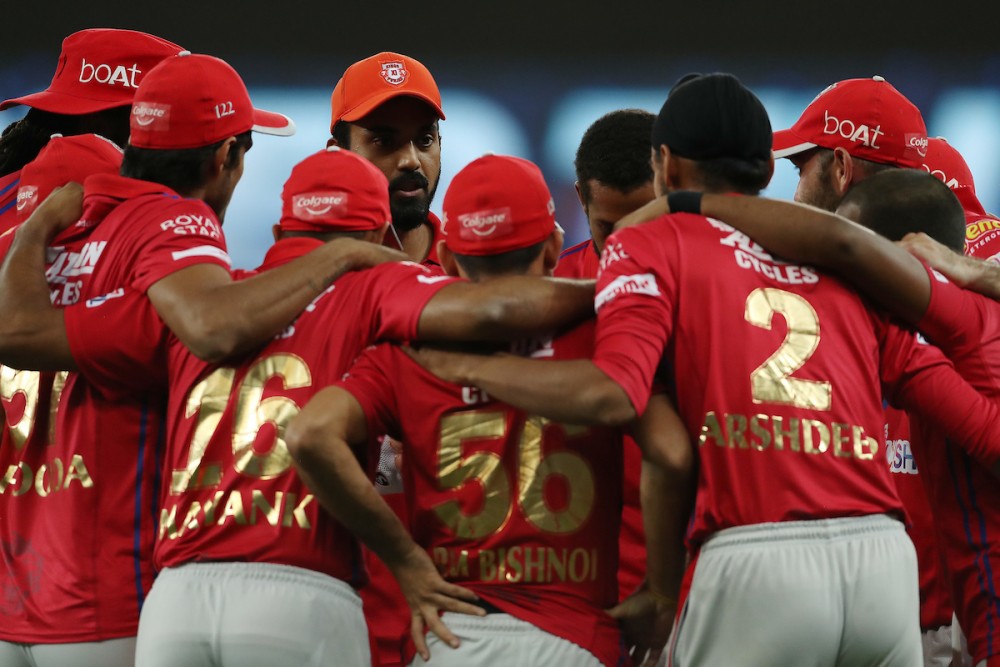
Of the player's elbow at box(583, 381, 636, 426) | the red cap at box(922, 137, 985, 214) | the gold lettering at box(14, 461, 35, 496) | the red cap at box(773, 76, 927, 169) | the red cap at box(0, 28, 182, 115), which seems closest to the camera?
the player's elbow at box(583, 381, 636, 426)

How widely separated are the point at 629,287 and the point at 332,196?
80cm

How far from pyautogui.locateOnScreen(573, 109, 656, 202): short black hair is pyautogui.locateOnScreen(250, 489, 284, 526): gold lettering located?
149cm

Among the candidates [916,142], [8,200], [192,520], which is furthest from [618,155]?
[8,200]

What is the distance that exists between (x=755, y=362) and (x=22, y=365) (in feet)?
5.56

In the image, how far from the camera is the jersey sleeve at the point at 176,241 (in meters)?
2.86

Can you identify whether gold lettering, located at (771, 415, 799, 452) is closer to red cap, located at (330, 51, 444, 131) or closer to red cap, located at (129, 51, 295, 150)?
red cap, located at (129, 51, 295, 150)

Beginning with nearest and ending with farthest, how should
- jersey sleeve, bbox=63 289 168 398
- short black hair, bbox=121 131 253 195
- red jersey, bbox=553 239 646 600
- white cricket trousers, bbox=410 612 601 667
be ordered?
white cricket trousers, bbox=410 612 601 667 → jersey sleeve, bbox=63 289 168 398 → short black hair, bbox=121 131 253 195 → red jersey, bbox=553 239 646 600

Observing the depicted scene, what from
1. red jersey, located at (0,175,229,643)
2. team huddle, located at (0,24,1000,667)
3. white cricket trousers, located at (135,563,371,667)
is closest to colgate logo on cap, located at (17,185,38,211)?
team huddle, located at (0,24,1000,667)

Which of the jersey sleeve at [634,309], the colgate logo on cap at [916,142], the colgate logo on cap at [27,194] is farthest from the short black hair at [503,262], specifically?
the colgate logo on cap at [916,142]

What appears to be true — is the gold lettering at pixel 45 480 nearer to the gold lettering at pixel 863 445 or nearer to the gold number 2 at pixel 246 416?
the gold number 2 at pixel 246 416

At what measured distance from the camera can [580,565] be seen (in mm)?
2613

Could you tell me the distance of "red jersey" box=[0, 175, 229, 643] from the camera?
9.46 feet

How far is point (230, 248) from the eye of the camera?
6328mm

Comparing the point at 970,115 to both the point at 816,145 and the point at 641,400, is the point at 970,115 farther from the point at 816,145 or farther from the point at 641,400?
the point at 641,400
